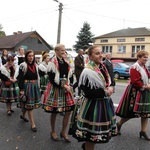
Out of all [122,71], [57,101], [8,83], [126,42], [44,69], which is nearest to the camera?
[57,101]

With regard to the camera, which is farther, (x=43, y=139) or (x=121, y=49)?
(x=121, y=49)

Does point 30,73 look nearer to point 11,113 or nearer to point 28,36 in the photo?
point 11,113

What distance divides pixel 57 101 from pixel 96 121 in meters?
1.16

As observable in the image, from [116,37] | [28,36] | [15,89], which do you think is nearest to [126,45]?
[116,37]

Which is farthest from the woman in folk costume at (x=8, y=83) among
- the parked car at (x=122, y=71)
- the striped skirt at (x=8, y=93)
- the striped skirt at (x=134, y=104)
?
the parked car at (x=122, y=71)

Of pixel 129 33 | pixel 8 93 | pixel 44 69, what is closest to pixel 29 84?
pixel 8 93

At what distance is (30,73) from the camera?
468 centimetres

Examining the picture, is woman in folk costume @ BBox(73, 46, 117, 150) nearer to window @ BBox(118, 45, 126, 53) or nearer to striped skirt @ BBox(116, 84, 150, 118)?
striped skirt @ BBox(116, 84, 150, 118)

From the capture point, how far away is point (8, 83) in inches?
225

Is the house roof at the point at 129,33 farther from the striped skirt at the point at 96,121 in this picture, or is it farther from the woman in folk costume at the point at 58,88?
the striped skirt at the point at 96,121

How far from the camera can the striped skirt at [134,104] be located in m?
4.04

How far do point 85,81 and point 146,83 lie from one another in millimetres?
1594

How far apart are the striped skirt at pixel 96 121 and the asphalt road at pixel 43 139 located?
0.94 meters

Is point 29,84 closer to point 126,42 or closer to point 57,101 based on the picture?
point 57,101
